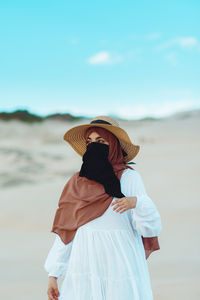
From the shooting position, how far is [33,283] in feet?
23.2

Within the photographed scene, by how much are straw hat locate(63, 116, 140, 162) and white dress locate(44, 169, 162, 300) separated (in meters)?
0.24

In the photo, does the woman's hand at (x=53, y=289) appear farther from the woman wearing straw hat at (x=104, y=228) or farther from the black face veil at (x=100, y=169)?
the black face veil at (x=100, y=169)

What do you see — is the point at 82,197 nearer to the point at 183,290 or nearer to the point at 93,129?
the point at 93,129

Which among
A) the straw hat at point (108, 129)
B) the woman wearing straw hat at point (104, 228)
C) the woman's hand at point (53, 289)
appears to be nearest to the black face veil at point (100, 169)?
the woman wearing straw hat at point (104, 228)

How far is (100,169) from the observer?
93.6 inches

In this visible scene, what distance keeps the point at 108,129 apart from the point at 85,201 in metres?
0.41

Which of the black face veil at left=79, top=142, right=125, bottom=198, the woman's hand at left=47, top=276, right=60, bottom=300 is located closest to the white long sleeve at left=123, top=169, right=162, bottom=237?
the black face veil at left=79, top=142, right=125, bottom=198

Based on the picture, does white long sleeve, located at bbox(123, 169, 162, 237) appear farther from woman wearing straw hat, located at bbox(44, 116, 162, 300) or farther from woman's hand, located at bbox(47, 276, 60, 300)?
woman's hand, located at bbox(47, 276, 60, 300)

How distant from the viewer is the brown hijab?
2324 mm

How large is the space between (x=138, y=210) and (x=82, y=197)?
32 cm

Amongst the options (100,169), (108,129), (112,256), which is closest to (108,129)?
(108,129)

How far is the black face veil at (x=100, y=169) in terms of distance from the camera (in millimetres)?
2324

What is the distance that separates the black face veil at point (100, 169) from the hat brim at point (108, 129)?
0.33ft

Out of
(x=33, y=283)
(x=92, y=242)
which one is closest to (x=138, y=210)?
(x=92, y=242)
